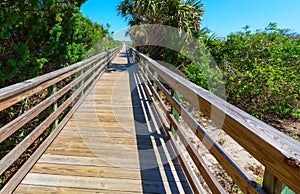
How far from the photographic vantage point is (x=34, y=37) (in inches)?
187

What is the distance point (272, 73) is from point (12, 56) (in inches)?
210

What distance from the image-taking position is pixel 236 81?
557 cm

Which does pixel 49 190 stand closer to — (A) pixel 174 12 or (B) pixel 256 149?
(B) pixel 256 149

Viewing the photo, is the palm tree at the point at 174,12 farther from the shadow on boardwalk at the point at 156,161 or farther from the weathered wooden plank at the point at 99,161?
the weathered wooden plank at the point at 99,161

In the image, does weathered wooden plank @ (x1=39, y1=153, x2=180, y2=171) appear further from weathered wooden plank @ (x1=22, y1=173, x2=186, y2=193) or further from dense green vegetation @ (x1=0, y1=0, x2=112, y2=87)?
dense green vegetation @ (x1=0, y1=0, x2=112, y2=87)

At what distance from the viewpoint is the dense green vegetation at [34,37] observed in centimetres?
378

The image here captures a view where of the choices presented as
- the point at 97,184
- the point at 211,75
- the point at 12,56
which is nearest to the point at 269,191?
the point at 97,184

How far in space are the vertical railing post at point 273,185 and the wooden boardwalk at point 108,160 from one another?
3.66 ft

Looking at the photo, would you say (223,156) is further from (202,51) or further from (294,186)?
(202,51)

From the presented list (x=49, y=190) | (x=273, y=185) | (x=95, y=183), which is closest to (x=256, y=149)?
(x=273, y=185)

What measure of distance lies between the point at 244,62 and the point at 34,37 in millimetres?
5241

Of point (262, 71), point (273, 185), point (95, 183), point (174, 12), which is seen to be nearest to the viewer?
point (273, 185)

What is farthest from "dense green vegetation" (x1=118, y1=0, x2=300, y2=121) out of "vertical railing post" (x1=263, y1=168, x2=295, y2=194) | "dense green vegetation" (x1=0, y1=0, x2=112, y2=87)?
"vertical railing post" (x1=263, y1=168, x2=295, y2=194)

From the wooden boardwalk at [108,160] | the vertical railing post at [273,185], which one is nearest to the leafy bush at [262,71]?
the wooden boardwalk at [108,160]
